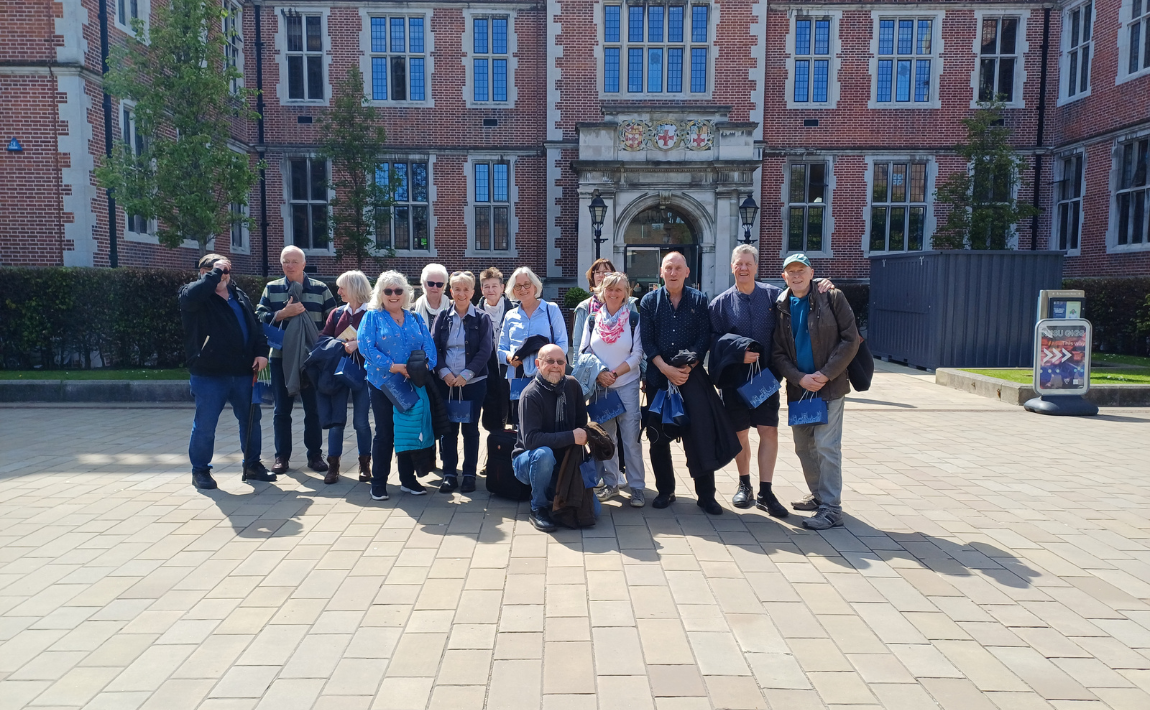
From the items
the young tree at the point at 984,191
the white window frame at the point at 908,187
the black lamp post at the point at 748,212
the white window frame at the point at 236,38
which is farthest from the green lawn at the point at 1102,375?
the white window frame at the point at 236,38

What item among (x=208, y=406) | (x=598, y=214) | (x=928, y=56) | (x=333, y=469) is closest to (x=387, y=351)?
(x=333, y=469)

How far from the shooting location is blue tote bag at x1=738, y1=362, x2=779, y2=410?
201 inches

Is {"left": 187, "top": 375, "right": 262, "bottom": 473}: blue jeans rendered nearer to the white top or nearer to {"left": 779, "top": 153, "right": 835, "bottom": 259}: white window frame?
the white top

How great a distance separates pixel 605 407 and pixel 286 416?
2964mm

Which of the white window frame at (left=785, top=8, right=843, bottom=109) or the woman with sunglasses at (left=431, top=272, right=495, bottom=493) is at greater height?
the white window frame at (left=785, top=8, right=843, bottom=109)

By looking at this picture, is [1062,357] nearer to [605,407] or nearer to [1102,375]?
[1102,375]

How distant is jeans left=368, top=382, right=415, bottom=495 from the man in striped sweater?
39.8 inches

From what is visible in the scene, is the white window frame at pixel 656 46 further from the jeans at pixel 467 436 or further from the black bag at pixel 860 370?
the black bag at pixel 860 370

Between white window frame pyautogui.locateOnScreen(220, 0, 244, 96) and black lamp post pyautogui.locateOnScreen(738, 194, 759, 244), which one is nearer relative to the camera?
black lamp post pyautogui.locateOnScreen(738, 194, 759, 244)

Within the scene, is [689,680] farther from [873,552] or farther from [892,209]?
[892,209]

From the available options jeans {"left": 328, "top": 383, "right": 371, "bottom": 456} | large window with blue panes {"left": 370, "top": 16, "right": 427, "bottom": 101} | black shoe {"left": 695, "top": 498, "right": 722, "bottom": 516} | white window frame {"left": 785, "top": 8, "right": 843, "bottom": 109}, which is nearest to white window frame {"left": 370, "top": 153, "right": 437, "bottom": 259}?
large window with blue panes {"left": 370, "top": 16, "right": 427, "bottom": 101}

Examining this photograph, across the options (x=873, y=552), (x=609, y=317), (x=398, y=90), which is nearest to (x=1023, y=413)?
(x=873, y=552)

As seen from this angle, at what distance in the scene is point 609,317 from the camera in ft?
17.8

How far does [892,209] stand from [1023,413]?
→ 11372 mm
